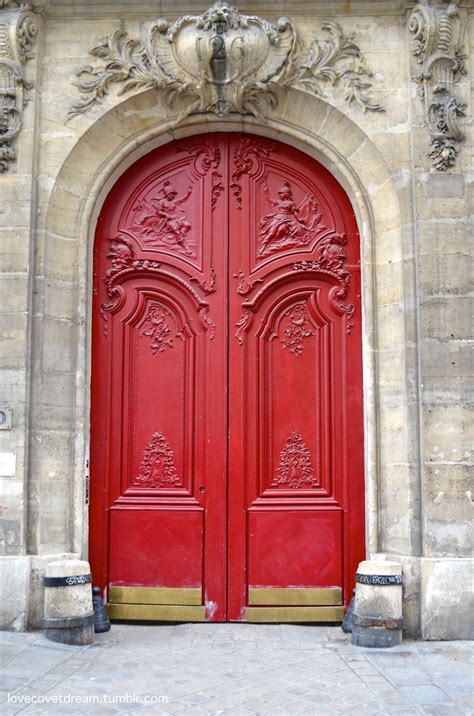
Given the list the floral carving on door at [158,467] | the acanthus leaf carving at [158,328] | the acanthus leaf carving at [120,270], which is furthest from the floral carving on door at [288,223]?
the floral carving on door at [158,467]

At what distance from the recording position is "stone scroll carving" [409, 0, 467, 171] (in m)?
5.67

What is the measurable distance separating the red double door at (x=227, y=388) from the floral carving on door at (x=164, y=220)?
0.04 ft

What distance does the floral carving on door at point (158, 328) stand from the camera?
6.02 metres

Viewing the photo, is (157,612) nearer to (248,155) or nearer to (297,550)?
(297,550)

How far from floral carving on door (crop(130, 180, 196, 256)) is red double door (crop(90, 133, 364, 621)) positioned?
1 centimetres

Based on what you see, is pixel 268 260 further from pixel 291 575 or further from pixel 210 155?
pixel 291 575

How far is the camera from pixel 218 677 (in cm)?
458

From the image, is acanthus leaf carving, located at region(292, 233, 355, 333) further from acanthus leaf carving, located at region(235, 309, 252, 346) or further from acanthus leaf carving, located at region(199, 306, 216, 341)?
acanthus leaf carving, located at region(199, 306, 216, 341)

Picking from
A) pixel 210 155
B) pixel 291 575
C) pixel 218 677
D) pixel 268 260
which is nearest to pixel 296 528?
pixel 291 575

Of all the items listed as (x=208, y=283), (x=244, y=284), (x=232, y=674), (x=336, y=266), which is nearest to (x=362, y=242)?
(x=336, y=266)

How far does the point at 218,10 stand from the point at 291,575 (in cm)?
413

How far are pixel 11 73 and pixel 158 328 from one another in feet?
7.03

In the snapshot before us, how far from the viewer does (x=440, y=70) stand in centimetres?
575

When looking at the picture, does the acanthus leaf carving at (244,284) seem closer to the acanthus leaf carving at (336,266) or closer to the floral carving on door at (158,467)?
the acanthus leaf carving at (336,266)
